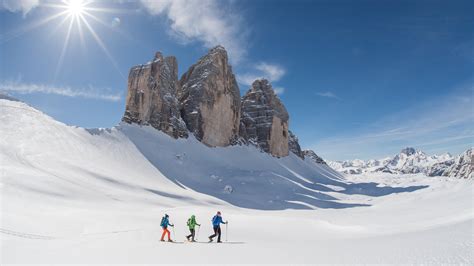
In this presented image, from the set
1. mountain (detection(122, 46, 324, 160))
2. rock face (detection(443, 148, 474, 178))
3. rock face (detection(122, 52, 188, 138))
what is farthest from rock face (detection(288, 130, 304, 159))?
rock face (detection(443, 148, 474, 178))

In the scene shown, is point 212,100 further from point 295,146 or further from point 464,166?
point 464,166

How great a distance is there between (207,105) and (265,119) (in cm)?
3158

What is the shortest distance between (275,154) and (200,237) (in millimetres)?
93962

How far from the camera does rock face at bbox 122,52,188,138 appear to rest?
73625 mm

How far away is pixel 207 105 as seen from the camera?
87062 millimetres

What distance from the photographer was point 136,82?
75.8 m

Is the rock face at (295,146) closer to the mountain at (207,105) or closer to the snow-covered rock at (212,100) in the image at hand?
the mountain at (207,105)

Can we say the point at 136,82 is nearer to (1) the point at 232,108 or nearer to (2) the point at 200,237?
(1) the point at 232,108

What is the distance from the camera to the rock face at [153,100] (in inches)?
2899

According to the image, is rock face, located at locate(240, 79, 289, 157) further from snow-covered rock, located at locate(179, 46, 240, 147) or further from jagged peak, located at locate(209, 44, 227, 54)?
jagged peak, located at locate(209, 44, 227, 54)

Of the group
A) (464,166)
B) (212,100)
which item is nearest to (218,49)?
(212,100)

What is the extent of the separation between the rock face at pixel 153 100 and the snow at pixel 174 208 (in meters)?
3.43

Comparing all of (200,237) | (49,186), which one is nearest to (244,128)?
(49,186)

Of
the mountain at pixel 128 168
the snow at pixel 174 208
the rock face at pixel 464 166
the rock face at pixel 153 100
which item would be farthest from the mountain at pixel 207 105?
the rock face at pixel 464 166
